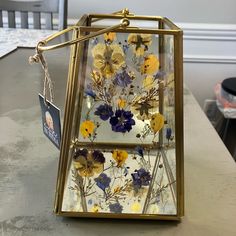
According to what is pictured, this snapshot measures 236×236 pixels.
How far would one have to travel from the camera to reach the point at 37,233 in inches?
15.4

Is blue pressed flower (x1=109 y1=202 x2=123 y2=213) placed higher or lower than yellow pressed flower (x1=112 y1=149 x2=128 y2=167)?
lower

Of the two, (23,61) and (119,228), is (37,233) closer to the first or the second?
(119,228)

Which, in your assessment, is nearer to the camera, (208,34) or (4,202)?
(4,202)

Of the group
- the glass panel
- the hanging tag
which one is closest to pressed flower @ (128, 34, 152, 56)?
the glass panel

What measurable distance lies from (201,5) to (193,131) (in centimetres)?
120

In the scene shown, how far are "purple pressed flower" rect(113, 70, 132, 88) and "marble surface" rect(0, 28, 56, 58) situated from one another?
0.75 metres

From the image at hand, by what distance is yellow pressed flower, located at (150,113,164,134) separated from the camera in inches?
15.8

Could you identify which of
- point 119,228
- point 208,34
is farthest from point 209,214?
point 208,34

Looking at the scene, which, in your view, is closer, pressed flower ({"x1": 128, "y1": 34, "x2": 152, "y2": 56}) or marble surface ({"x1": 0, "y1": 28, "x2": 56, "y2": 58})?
pressed flower ({"x1": 128, "y1": 34, "x2": 152, "y2": 56})

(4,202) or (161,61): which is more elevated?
(161,61)

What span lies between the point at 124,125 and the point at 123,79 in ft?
0.17

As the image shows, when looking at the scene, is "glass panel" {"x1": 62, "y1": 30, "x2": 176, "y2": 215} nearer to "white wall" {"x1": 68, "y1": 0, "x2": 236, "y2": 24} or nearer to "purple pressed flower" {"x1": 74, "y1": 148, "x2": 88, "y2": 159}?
"purple pressed flower" {"x1": 74, "y1": 148, "x2": 88, "y2": 159}

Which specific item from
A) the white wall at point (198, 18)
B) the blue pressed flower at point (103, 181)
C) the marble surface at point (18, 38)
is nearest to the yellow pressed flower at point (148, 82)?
the blue pressed flower at point (103, 181)

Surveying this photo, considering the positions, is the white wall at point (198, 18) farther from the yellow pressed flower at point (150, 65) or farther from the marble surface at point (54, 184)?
the yellow pressed flower at point (150, 65)
